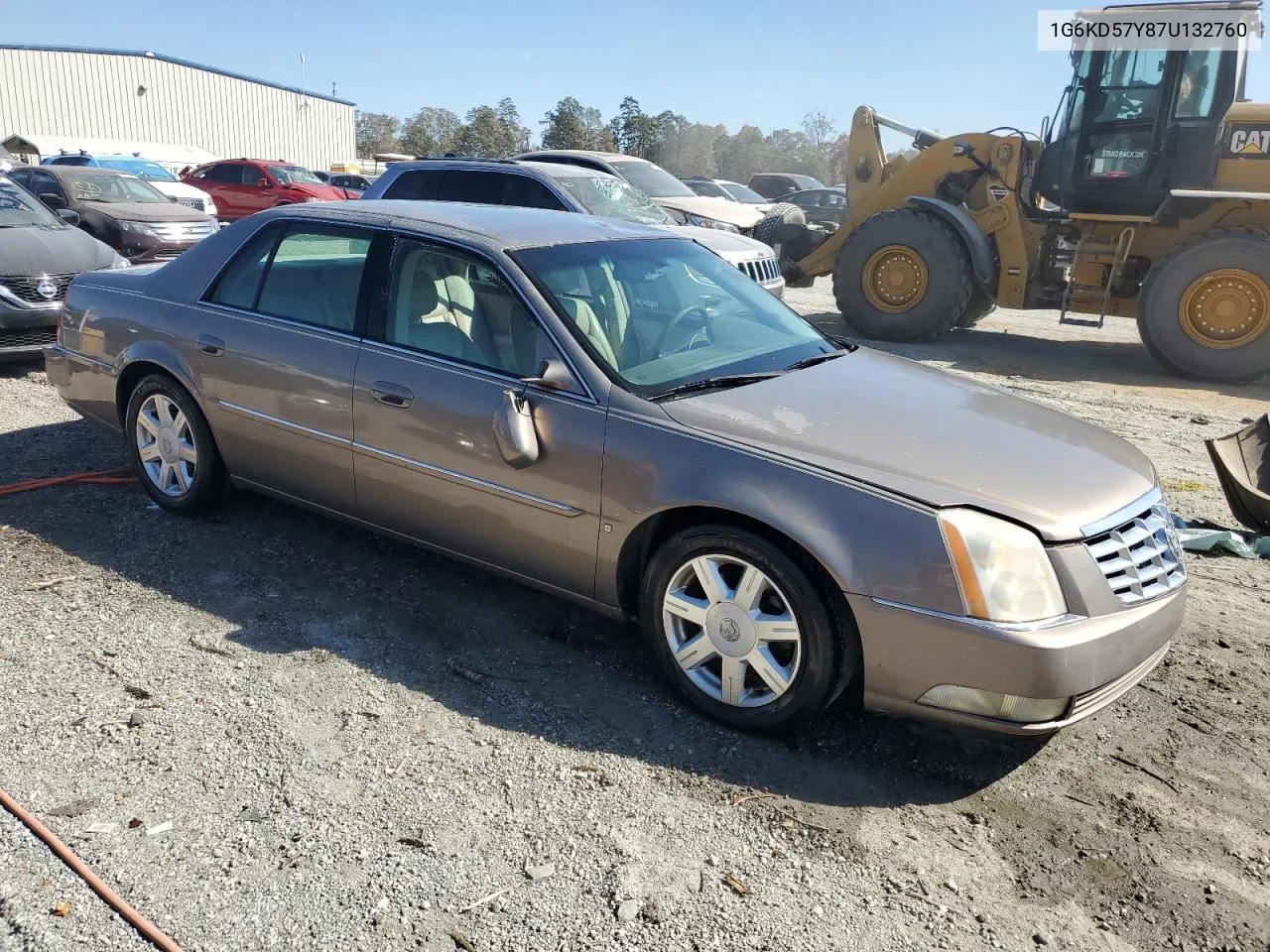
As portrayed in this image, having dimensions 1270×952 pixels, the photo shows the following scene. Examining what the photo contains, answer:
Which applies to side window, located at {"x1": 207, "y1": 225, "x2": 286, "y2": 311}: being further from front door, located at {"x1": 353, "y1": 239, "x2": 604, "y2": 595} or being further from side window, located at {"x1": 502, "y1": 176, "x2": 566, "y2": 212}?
side window, located at {"x1": 502, "y1": 176, "x2": 566, "y2": 212}

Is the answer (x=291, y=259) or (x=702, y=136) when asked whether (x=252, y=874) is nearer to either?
(x=291, y=259)

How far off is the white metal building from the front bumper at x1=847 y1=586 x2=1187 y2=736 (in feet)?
171

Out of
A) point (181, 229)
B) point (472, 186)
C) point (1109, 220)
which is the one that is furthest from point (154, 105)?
point (1109, 220)

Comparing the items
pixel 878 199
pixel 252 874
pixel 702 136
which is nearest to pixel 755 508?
pixel 252 874

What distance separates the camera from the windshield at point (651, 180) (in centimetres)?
1211

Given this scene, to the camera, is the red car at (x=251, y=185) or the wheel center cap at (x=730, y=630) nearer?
the wheel center cap at (x=730, y=630)

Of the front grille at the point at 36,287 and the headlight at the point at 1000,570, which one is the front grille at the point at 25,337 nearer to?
the front grille at the point at 36,287

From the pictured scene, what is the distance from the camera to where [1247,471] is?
5004mm

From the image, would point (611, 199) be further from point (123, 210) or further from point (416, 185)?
point (123, 210)

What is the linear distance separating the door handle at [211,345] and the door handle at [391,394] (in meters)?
1.01

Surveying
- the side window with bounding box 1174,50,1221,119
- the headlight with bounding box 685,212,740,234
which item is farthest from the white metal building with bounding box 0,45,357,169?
the side window with bounding box 1174,50,1221,119

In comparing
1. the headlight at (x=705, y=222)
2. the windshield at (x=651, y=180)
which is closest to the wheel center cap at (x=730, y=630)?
the headlight at (x=705, y=222)

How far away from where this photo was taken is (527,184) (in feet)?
31.1

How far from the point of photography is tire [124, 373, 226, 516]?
4719 mm
